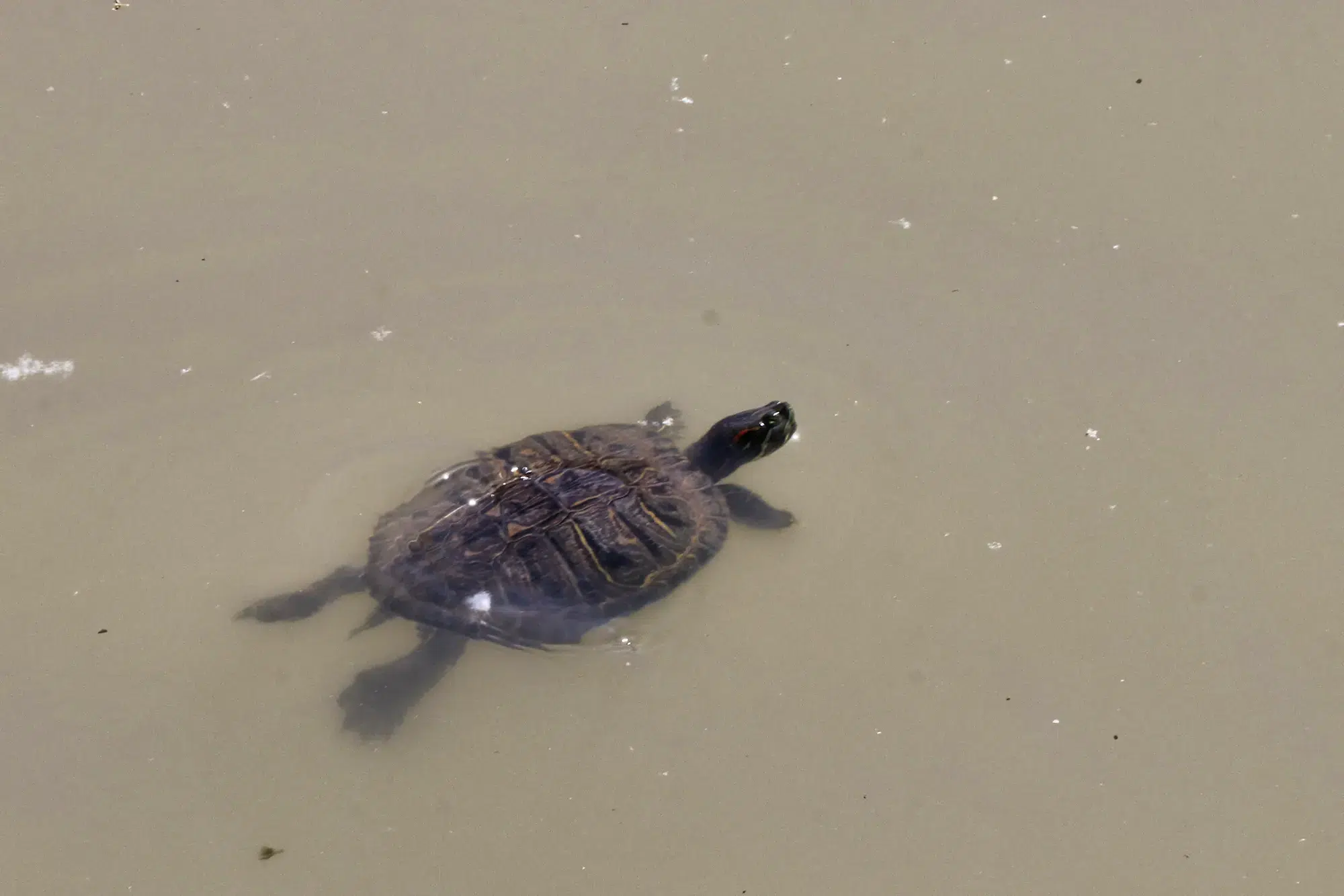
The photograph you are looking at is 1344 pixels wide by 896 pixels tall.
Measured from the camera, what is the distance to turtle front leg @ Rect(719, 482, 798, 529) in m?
5.42

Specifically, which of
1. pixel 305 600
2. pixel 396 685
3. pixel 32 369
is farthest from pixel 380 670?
pixel 32 369

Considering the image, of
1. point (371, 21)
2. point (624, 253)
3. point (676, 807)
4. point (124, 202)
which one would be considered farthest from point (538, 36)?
point (676, 807)

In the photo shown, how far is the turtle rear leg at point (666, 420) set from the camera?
5.62 metres

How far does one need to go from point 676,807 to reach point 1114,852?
7.03 ft

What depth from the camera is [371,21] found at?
6746mm

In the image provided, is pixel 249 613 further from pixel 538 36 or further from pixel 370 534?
pixel 538 36

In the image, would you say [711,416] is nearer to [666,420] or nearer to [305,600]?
[666,420]

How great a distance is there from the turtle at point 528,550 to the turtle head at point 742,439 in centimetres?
1

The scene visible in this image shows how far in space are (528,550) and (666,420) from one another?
1390 mm

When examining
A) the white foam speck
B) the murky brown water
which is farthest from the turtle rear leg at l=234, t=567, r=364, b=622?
the white foam speck

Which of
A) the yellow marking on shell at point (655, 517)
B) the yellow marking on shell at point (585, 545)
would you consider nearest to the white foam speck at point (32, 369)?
the yellow marking on shell at point (585, 545)

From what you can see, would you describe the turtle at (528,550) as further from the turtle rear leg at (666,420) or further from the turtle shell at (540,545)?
the turtle rear leg at (666,420)

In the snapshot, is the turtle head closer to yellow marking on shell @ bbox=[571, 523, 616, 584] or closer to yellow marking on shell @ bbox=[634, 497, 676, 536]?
yellow marking on shell @ bbox=[634, 497, 676, 536]

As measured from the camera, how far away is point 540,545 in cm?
466
